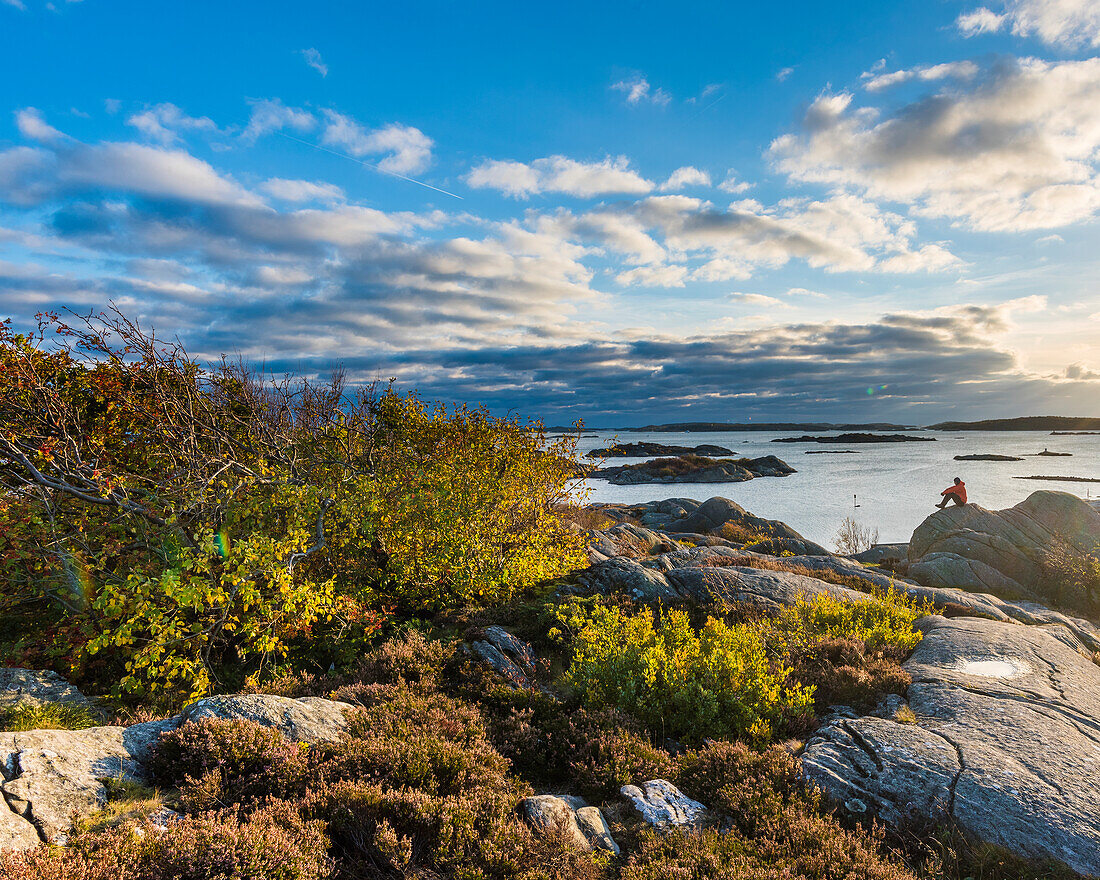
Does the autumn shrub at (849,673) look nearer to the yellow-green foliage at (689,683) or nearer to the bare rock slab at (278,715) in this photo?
the yellow-green foliage at (689,683)

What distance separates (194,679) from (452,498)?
219 inches

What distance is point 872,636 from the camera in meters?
10.4

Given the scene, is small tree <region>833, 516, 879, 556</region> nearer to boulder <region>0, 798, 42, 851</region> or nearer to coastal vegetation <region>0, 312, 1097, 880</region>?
coastal vegetation <region>0, 312, 1097, 880</region>

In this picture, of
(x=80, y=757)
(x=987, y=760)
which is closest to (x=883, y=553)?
(x=987, y=760)

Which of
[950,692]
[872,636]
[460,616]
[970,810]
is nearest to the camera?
[970,810]

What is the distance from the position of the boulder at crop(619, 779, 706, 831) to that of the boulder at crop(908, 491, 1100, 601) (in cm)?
2115

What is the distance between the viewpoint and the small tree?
110 ft

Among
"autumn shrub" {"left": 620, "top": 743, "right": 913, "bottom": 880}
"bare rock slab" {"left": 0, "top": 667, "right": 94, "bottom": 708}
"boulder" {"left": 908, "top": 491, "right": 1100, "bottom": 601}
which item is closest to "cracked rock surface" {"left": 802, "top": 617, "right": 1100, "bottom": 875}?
"autumn shrub" {"left": 620, "top": 743, "right": 913, "bottom": 880}

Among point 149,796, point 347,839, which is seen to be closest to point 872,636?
point 347,839

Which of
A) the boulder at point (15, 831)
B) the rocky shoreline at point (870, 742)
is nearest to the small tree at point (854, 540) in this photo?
the rocky shoreline at point (870, 742)

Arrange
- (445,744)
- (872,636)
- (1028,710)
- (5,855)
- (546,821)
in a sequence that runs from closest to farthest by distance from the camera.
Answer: (5,855)
(546,821)
(445,744)
(1028,710)
(872,636)

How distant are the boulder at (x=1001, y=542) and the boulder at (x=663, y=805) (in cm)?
2115

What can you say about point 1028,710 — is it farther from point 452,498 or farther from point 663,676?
point 452,498

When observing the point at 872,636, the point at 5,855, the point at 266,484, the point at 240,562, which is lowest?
the point at 872,636
